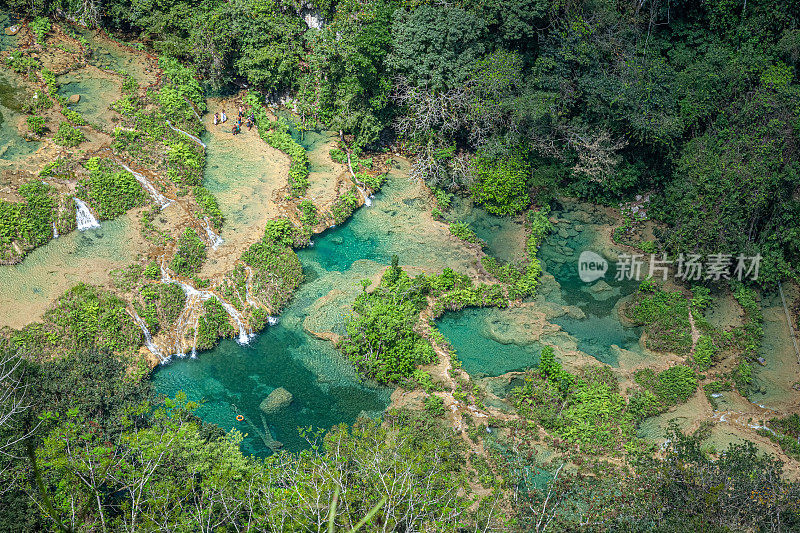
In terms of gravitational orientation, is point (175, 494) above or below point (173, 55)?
below

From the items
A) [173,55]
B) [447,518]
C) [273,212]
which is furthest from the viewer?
[173,55]

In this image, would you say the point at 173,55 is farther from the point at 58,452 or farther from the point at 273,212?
the point at 58,452

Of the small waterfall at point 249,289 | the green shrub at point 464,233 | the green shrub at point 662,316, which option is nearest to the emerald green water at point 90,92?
the small waterfall at point 249,289

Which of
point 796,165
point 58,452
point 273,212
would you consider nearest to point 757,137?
point 796,165

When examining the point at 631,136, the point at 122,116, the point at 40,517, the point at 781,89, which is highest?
the point at 781,89

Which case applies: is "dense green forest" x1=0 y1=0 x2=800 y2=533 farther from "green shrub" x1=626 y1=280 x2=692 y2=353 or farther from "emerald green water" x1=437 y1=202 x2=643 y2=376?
"emerald green water" x1=437 y1=202 x2=643 y2=376

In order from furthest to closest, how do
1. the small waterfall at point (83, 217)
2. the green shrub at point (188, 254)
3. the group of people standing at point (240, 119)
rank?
1. the group of people standing at point (240, 119)
2. the small waterfall at point (83, 217)
3. the green shrub at point (188, 254)

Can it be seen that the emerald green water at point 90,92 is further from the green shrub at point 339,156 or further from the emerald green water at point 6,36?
the green shrub at point 339,156
